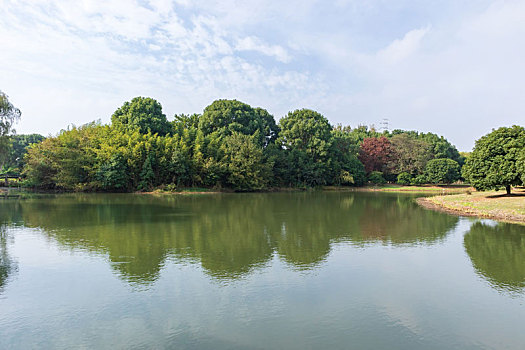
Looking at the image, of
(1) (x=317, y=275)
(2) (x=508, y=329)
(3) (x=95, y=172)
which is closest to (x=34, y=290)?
(1) (x=317, y=275)

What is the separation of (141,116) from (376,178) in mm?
40385

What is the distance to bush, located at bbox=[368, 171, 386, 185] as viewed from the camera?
65312 millimetres

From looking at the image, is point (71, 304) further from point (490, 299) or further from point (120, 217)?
point (120, 217)

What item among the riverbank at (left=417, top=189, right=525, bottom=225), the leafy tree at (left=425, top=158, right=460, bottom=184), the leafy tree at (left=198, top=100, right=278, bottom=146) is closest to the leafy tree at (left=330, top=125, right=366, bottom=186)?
the leafy tree at (left=425, top=158, right=460, bottom=184)

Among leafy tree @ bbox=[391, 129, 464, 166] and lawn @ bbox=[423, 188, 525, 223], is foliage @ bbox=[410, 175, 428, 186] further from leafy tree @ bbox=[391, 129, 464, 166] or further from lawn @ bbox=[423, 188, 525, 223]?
lawn @ bbox=[423, 188, 525, 223]

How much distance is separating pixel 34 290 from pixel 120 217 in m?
12.7

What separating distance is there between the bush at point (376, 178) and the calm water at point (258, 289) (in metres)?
49.2

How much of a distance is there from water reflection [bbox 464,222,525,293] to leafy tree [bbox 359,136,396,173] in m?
49.9

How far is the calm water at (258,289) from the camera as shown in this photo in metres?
6.36

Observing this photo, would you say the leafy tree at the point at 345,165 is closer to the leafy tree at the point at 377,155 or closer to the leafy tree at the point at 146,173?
the leafy tree at the point at 377,155

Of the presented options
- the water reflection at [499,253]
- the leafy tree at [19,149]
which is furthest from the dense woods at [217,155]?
the water reflection at [499,253]

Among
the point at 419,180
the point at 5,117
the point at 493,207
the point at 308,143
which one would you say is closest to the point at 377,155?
the point at 419,180

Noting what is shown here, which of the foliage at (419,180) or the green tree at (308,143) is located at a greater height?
the green tree at (308,143)

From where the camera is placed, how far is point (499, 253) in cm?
1294
